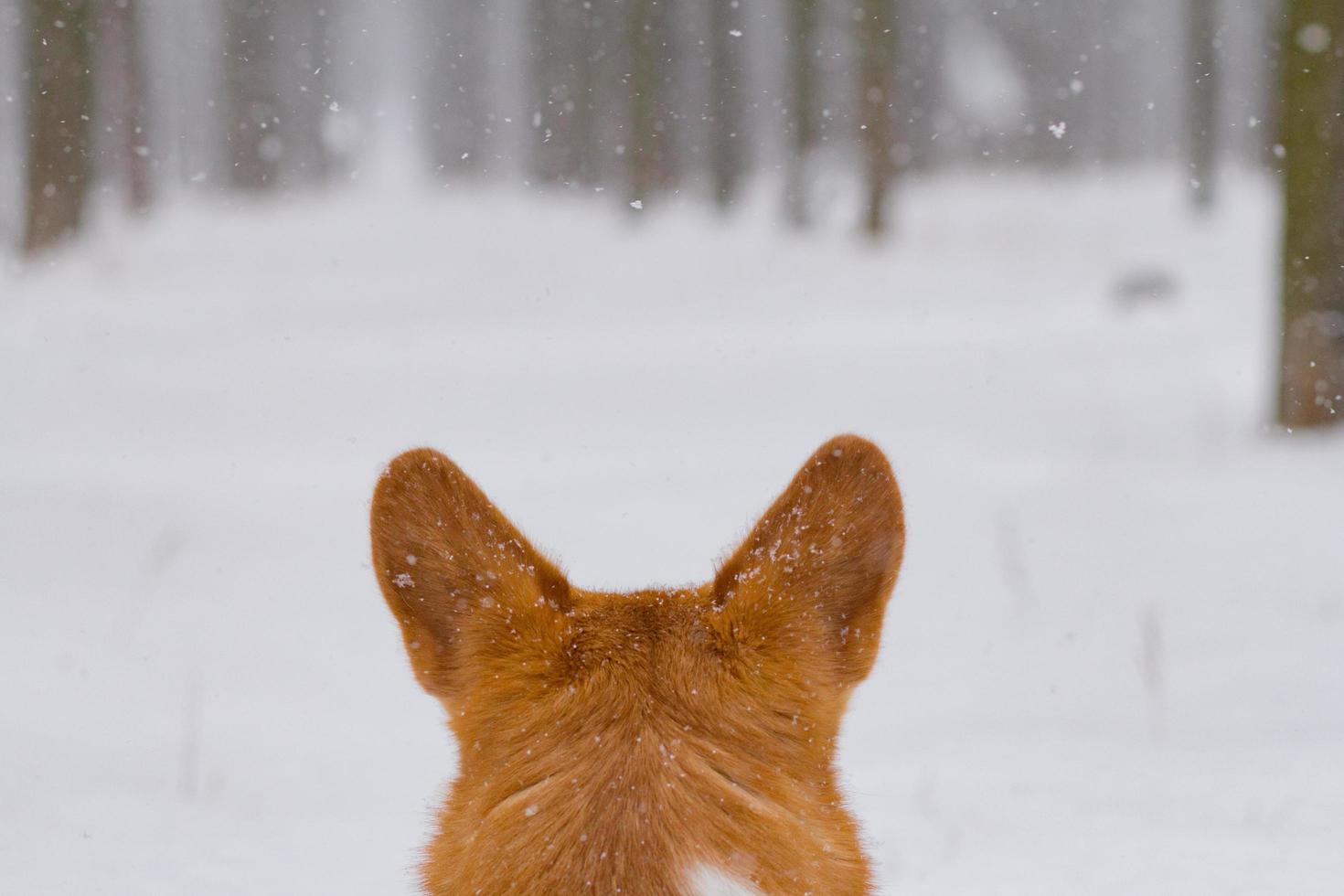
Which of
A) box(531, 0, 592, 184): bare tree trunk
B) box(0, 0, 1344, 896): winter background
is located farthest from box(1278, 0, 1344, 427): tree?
box(531, 0, 592, 184): bare tree trunk

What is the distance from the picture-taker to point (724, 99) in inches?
805

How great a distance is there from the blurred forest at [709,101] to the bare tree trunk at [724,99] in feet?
0.36

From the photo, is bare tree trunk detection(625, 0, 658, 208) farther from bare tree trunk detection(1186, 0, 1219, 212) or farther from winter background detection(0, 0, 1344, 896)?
bare tree trunk detection(1186, 0, 1219, 212)

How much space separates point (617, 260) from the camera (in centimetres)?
1812

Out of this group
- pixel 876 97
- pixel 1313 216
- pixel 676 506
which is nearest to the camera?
pixel 676 506

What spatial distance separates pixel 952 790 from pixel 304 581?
11.0ft

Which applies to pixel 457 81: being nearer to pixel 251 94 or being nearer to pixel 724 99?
pixel 251 94

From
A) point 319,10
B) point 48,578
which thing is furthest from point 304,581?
point 319,10

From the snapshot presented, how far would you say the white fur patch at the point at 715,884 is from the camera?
131 cm

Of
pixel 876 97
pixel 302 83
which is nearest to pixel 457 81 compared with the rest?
pixel 302 83

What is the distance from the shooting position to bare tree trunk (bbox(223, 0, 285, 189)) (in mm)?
30344

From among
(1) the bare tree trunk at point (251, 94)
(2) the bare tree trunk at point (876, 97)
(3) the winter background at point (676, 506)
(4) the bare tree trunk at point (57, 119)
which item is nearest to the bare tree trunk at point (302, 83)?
(1) the bare tree trunk at point (251, 94)

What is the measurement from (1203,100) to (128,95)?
21.0 metres

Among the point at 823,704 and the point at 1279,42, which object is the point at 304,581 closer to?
the point at 823,704
